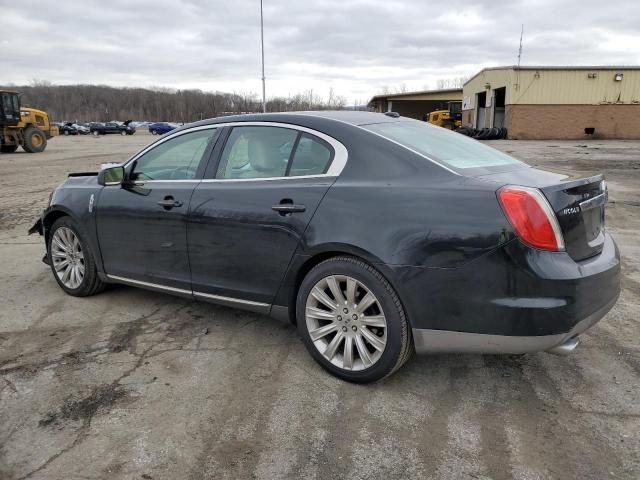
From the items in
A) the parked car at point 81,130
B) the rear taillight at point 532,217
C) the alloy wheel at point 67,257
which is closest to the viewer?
the rear taillight at point 532,217

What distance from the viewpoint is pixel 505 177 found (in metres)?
3.05

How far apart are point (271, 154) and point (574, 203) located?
1.90 meters

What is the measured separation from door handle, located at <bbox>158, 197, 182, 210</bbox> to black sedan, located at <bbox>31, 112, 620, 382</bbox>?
0.5 inches

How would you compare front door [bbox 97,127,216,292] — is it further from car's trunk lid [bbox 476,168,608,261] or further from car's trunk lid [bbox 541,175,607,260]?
car's trunk lid [bbox 541,175,607,260]

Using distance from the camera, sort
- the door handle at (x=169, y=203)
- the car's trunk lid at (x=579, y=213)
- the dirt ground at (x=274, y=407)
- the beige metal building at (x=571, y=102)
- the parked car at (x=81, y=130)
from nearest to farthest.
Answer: the dirt ground at (x=274, y=407), the car's trunk lid at (x=579, y=213), the door handle at (x=169, y=203), the beige metal building at (x=571, y=102), the parked car at (x=81, y=130)

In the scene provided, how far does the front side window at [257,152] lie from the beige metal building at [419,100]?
6214 cm

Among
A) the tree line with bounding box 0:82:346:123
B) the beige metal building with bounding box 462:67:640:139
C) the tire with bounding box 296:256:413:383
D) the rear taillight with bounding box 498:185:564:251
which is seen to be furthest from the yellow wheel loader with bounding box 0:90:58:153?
the tree line with bounding box 0:82:346:123

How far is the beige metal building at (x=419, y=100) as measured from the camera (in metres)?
65.6

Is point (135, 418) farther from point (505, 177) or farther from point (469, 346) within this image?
point (505, 177)

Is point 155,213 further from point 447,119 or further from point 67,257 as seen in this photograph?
point 447,119

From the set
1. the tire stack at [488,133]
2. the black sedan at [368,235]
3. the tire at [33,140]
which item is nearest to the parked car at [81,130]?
the tire at [33,140]

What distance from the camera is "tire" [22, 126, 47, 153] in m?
27.1

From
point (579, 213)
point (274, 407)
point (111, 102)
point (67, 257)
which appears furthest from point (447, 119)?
point (111, 102)

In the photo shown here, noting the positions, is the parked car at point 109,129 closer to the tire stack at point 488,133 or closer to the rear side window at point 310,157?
the tire stack at point 488,133
